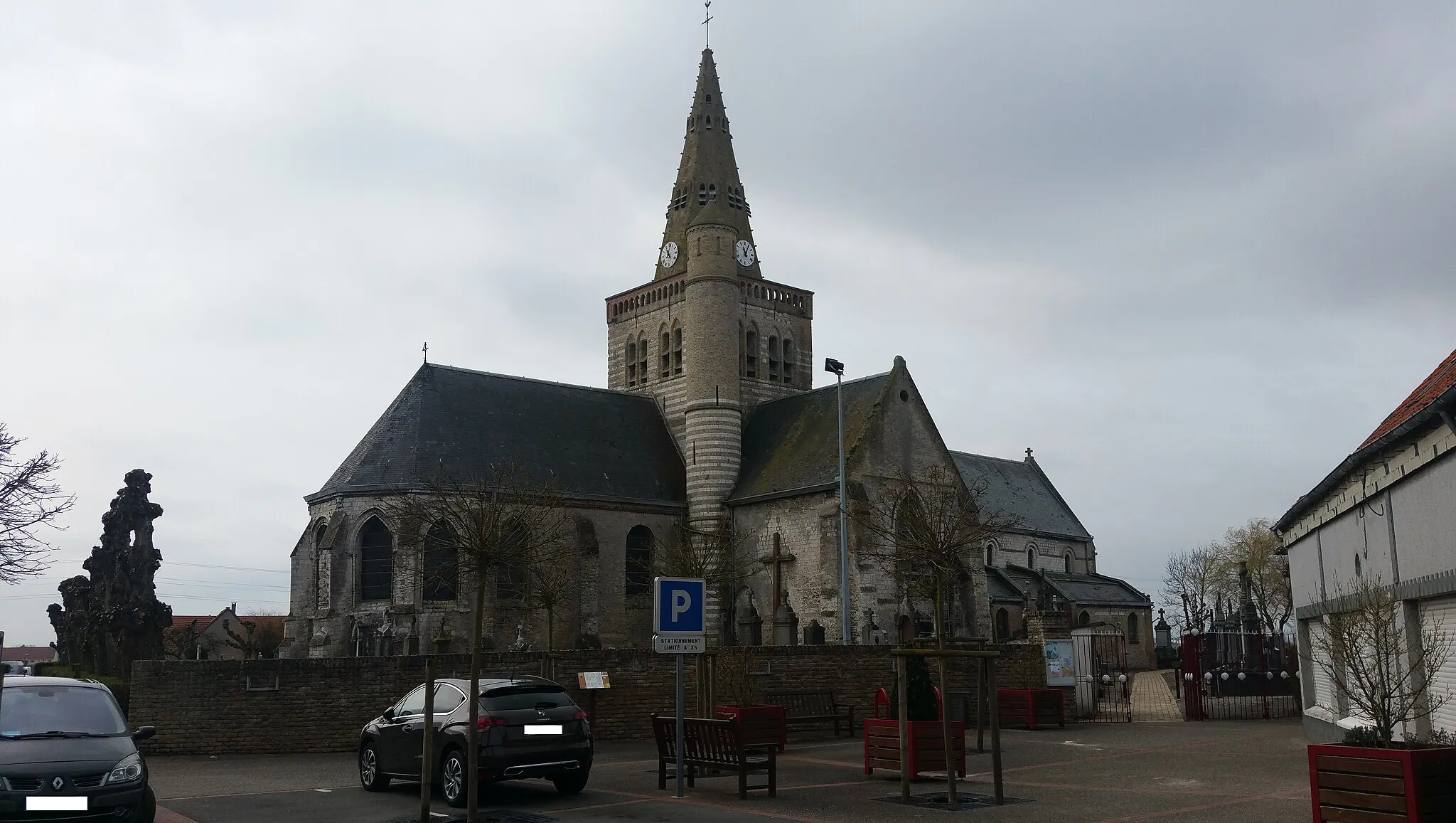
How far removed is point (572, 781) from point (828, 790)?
328 centimetres

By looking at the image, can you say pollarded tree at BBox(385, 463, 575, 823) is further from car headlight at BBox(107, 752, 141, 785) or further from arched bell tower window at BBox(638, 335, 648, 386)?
car headlight at BBox(107, 752, 141, 785)

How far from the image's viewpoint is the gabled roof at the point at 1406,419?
1289 cm

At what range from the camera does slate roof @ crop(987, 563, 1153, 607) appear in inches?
2429

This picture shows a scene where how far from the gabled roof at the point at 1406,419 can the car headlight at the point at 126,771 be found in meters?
13.7

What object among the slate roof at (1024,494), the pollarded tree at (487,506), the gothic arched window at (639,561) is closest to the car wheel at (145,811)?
the pollarded tree at (487,506)

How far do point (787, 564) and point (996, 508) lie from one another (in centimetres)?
2727

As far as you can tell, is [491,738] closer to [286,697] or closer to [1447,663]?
[286,697]

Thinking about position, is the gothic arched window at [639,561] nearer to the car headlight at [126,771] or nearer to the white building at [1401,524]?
the white building at [1401,524]

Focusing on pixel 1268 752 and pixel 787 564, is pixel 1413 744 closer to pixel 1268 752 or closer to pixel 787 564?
pixel 1268 752

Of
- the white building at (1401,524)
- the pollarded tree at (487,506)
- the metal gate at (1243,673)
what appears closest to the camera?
the white building at (1401,524)

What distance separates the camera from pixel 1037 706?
26.1 m

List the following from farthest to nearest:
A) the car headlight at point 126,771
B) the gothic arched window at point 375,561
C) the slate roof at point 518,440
A: the slate roof at point 518,440, the gothic arched window at point 375,561, the car headlight at point 126,771

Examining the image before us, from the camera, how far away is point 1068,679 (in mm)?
29391

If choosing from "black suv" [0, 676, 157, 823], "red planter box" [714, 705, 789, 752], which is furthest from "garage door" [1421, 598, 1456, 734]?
"black suv" [0, 676, 157, 823]
